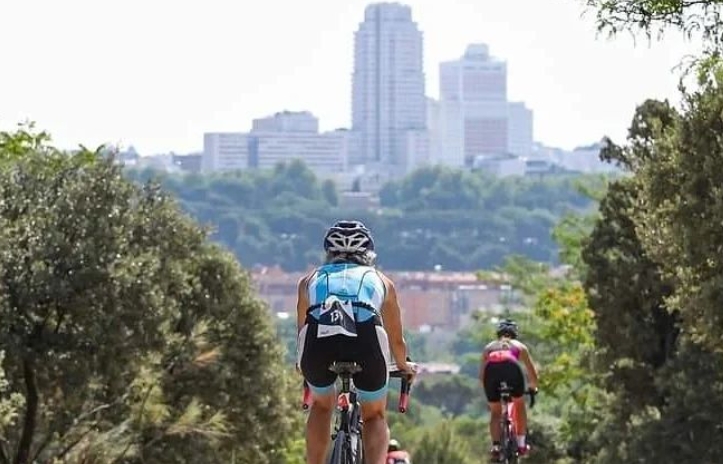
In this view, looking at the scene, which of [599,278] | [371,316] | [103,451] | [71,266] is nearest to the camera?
[371,316]

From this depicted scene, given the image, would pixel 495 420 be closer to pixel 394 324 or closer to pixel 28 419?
pixel 394 324

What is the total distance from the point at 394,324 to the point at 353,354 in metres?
0.51

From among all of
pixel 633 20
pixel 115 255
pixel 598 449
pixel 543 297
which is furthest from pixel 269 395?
pixel 633 20

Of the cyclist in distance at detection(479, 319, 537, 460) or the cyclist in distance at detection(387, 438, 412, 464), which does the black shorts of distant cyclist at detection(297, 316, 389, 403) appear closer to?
the cyclist in distance at detection(387, 438, 412, 464)

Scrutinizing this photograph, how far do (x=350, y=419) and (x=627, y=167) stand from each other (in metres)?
27.4

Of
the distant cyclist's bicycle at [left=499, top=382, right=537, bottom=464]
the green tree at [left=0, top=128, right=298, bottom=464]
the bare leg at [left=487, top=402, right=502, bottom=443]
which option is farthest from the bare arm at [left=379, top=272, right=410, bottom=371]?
the green tree at [left=0, top=128, right=298, bottom=464]

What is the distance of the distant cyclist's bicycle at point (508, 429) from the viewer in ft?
61.5

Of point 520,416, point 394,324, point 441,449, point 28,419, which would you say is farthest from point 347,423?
point 441,449

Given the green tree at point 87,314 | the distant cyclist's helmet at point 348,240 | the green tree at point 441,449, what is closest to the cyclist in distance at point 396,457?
the distant cyclist's helmet at point 348,240

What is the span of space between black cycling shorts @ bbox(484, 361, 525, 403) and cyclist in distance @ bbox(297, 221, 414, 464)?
651 centimetres

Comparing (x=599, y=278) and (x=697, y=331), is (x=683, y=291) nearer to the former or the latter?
(x=697, y=331)

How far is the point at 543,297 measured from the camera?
61781mm

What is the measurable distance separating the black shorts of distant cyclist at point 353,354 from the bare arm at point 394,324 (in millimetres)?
265

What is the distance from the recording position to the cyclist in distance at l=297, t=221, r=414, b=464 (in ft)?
38.8
